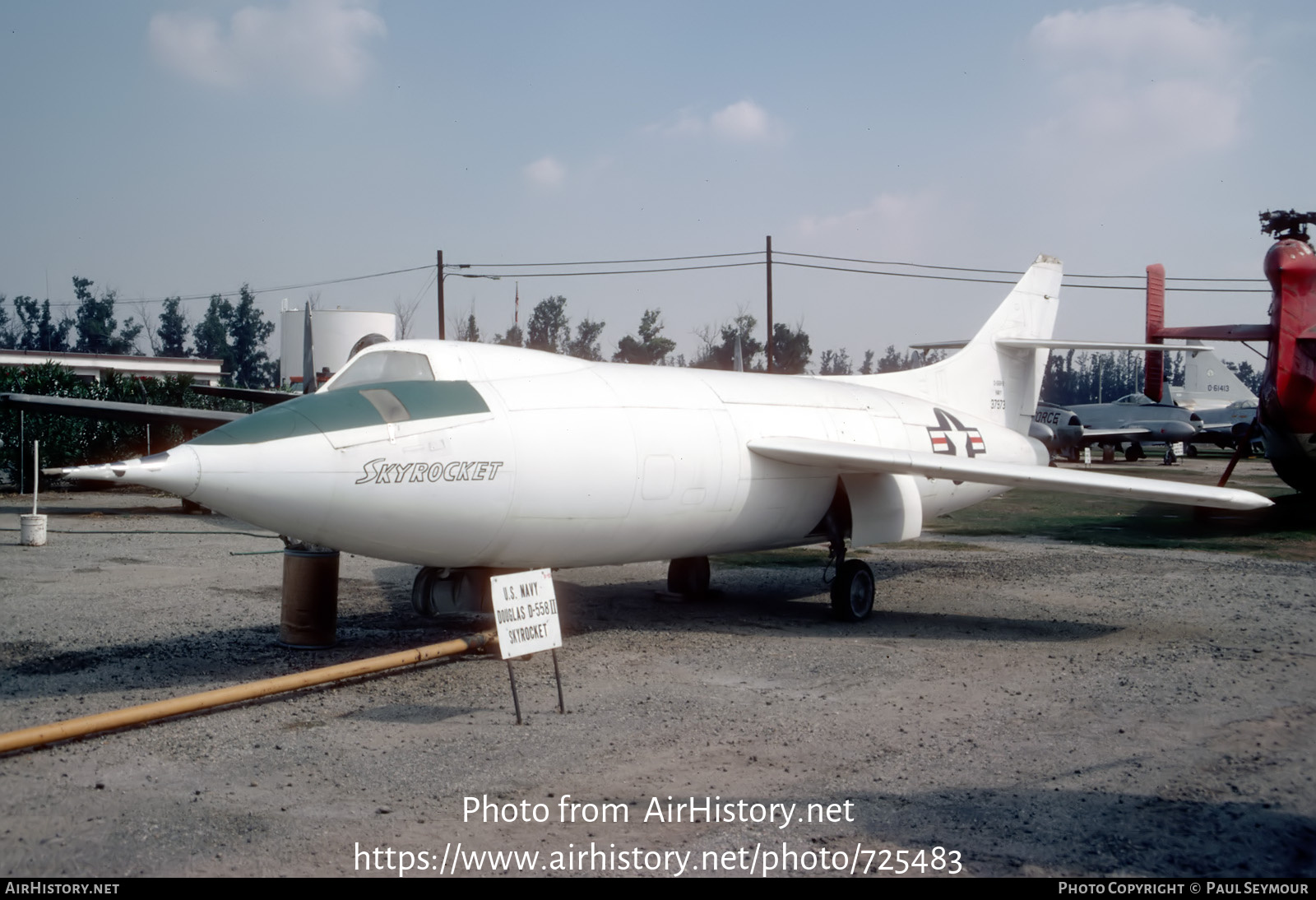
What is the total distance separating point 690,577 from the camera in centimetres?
1219

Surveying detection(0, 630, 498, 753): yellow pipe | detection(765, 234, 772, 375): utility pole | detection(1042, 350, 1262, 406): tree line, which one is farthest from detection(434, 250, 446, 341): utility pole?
detection(1042, 350, 1262, 406): tree line

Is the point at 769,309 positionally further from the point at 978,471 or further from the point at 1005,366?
the point at 978,471

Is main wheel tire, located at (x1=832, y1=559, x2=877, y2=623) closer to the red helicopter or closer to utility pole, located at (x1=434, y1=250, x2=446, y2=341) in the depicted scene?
the red helicopter

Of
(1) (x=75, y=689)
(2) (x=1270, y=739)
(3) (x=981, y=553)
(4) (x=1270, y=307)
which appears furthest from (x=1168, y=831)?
(4) (x=1270, y=307)

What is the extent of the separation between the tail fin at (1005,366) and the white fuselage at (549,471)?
2.77m

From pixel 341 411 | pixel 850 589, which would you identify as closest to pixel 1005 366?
pixel 850 589

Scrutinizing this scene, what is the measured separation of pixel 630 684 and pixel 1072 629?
5.02 m

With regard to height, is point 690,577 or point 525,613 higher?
point 525,613

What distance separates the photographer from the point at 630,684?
7918mm

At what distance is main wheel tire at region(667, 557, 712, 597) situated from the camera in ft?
39.9

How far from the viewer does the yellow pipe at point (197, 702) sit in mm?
5766

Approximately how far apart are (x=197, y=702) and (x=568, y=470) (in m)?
3.21

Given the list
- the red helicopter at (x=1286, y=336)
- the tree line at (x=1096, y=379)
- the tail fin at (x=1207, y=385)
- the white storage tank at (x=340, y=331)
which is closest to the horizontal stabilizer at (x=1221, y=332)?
the red helicopter at (x=1286, y=336)

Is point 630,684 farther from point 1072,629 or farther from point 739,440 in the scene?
point 1072,629
